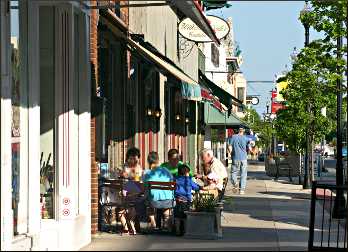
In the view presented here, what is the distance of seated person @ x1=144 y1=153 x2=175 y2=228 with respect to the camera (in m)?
12.3

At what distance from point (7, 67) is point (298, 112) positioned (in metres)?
17.0

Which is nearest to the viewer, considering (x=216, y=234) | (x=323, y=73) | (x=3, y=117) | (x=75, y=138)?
(x=3, y=117)

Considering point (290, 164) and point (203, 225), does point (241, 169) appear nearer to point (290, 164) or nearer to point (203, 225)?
point (203, 225)

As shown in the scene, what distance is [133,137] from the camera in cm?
1700

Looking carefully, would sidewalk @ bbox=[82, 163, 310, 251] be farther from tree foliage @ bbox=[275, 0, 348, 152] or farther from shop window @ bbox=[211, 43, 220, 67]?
shop window @ bbox=[211, 43, 220, 67]

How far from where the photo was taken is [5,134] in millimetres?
8828

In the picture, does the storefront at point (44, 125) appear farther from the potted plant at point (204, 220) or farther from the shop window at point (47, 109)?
the potted plant at point (204, 220)

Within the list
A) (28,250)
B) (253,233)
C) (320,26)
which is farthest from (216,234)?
(320,26)

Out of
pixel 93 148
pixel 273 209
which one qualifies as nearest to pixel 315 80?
pixel 273 209

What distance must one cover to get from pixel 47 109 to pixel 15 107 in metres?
1.27

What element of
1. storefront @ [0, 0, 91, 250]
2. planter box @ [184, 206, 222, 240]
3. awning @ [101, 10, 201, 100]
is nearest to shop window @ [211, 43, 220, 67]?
awning @ [101, 10, 201, 100]

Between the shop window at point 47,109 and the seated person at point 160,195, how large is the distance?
2002mm

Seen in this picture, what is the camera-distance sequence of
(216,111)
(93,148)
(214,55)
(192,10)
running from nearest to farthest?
(192,10), (93,148), (216,111), (214,55)

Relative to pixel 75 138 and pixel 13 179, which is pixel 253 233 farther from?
pixel 13 179
